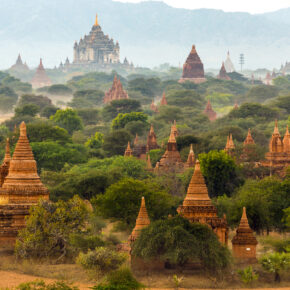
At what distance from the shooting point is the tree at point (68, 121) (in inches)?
4181

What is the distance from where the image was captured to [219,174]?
52656mm

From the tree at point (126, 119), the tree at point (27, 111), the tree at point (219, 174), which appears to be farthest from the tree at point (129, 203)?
the tree at point (27, 111)

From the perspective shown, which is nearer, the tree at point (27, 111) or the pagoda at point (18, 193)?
the pagoda at point (18, 193)

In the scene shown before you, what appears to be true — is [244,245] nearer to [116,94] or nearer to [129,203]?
[129,203]

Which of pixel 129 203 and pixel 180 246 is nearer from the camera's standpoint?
pixel 180 246

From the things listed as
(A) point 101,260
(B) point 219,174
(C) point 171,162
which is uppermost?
(B) point 219,174

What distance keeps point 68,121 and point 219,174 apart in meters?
55.2

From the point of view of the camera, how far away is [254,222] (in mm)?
41688

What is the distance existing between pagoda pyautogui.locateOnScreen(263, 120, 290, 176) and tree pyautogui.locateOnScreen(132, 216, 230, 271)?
24.0m

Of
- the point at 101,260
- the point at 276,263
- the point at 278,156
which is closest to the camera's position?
the point at 101,260

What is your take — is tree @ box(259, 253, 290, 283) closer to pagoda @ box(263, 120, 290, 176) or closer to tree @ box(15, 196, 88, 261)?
tree @ box(15, 196, 88, 261)

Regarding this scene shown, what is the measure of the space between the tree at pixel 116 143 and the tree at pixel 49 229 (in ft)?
136

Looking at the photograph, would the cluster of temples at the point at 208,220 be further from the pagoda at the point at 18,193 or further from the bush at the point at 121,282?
the bush at the point at 121,282

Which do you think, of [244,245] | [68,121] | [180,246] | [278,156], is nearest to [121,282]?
[180,246]
